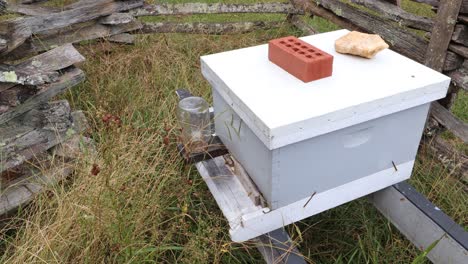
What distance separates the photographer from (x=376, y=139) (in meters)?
1.62

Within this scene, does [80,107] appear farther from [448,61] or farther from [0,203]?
[448,61]

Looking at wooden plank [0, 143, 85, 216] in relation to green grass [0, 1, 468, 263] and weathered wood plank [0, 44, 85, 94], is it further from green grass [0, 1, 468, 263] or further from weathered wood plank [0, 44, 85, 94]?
weathered wood plank [0, 44, 85, 94]

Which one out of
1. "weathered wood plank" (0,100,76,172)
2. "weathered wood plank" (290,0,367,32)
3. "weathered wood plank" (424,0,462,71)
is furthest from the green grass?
"weathered wood plank" (290,0,367,32)

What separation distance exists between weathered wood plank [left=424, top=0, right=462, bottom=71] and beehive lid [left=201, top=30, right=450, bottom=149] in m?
1.10

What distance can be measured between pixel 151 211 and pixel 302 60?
1093mm

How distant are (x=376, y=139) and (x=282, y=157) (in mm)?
447

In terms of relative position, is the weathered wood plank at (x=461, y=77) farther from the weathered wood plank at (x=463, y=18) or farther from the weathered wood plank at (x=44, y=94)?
the weathered wood plank at (x=44, y=94)

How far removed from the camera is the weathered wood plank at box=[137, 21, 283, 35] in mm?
4582

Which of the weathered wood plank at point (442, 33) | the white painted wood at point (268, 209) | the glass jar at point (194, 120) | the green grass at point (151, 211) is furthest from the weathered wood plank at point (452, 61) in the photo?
the glass jar at point (194, 120)

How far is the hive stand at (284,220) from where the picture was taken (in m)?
1.60

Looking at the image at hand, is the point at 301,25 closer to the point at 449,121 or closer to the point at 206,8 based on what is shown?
the point at 206,8

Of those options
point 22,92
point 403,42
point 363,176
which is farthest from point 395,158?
point 22,92

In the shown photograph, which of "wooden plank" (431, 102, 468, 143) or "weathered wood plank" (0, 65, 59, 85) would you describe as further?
"wooden plank" (431, 102, 468, 143)

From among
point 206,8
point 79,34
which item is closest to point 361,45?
point 79,34
